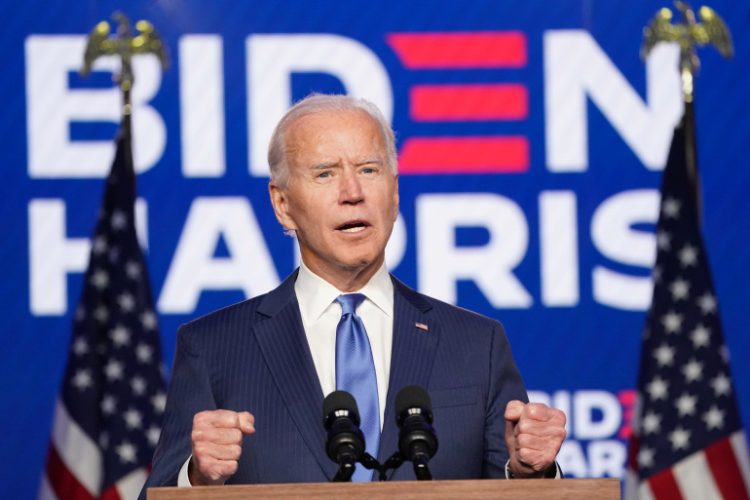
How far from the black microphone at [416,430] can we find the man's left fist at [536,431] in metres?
0.16

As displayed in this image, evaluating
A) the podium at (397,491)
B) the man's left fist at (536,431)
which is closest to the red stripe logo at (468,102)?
the man's left fist at (536,431)

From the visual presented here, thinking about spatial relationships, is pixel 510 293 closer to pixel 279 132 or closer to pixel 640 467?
pixel 640 467

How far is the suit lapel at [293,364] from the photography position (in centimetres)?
232

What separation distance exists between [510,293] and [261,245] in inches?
37.7

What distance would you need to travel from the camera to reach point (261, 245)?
4.92m

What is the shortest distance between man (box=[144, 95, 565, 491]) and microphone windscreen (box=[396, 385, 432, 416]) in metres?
0.28

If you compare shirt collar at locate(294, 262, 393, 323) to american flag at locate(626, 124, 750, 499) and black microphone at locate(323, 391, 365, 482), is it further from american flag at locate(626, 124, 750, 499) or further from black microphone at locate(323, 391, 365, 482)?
american flag at locate(626, 124, 750, 499)

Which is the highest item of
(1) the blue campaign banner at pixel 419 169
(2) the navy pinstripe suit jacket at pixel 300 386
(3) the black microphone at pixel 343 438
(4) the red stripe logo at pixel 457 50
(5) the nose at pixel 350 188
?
(4) the red stripe logo at pixel 457 50

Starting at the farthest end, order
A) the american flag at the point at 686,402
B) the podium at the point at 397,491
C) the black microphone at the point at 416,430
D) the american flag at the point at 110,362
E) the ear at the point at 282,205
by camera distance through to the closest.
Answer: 1. the american flag at the point at 110,362
2. the american flag at the point at 686,402
3. the ear at the point at 282,205
4. the black microphone at the point at 416,430
5. the podium at the point at 397,491

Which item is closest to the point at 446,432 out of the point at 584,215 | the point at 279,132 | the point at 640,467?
the point at 279,132

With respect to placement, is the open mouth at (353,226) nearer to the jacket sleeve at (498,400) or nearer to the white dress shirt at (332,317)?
the white dress shirt at (332,317)

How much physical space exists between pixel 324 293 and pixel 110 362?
2457 millimetres

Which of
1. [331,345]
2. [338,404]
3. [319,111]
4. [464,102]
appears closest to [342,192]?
[319,111]

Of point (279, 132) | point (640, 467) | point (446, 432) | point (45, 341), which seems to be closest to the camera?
point (446, 432)
